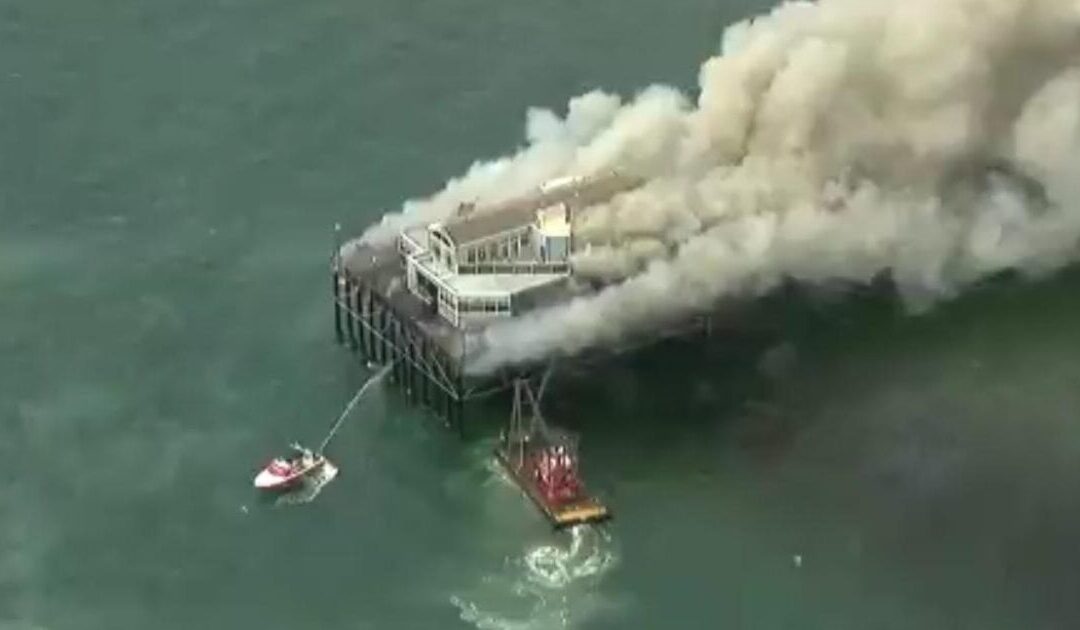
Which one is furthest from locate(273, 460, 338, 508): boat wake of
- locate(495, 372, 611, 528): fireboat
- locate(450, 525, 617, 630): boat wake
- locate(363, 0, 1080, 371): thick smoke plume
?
locate(363, 0, 1080, 371): thick smoke plume

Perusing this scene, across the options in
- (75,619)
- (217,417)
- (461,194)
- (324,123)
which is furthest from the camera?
(324,123)

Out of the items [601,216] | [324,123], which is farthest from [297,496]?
[324,123]

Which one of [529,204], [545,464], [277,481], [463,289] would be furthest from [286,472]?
[529,204]

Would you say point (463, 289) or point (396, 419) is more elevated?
point (463, 289)

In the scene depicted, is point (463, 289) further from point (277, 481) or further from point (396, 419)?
point (277, 481)

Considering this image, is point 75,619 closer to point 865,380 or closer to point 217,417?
point 217,417

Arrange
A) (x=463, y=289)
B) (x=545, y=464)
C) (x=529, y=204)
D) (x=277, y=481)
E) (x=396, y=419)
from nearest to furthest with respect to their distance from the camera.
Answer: (x=545, y=464), (x=277, y=481), (x=463, y=289), (x=396, y=419), (x=529, y=204)

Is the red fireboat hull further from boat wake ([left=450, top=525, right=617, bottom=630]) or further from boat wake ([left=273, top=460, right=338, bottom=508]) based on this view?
boat wake ([left=450, top=525, right=617, bottom=630])
